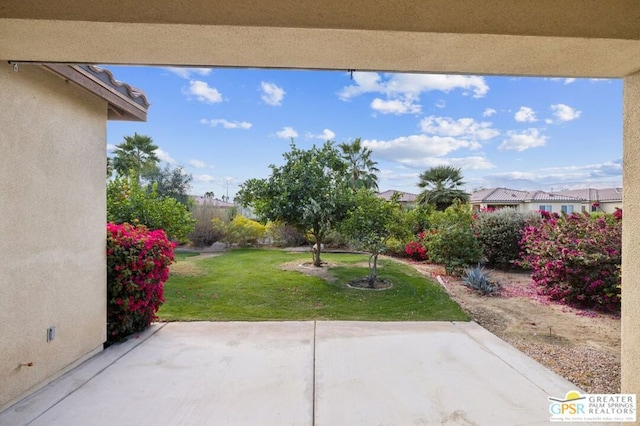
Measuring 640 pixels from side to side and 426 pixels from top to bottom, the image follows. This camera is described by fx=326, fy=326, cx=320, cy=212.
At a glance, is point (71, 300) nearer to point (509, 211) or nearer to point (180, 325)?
point (180, 325)

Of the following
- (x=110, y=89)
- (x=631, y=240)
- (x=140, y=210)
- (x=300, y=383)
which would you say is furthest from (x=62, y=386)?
(x=140, y=210)

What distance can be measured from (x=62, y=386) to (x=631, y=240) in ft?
18.5

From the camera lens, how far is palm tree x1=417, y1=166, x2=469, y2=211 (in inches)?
1062

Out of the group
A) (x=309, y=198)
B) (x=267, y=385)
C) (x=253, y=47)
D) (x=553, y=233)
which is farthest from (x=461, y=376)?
(x=309, y=198)

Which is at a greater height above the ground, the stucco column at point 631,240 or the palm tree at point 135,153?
the palm tree at point 135,153

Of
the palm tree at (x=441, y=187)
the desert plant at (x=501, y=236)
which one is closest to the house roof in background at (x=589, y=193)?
the palm tree at (x=441, y=187)

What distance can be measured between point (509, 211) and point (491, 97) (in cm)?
498

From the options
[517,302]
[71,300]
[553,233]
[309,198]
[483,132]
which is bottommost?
[517,302]

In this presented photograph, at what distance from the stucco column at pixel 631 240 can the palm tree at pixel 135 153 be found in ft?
86.8

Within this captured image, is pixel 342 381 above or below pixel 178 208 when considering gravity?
below

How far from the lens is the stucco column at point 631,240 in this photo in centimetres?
248

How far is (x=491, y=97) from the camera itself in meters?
13.5

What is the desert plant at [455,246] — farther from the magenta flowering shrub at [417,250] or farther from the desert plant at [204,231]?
the desert plant at [204,231]

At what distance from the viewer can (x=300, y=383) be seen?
374 centimetres
